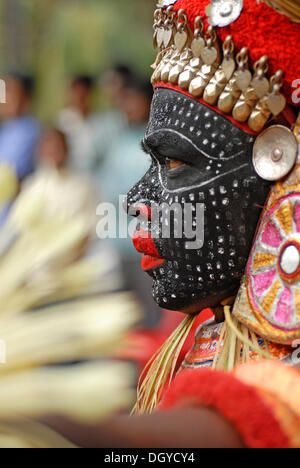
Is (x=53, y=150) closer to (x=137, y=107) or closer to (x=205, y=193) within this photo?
(x=137, y=107)

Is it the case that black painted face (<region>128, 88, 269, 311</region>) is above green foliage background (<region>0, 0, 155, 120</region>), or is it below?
below

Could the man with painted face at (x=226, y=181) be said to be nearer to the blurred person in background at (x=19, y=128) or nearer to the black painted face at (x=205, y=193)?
the black painted face at (x=205, y=193)

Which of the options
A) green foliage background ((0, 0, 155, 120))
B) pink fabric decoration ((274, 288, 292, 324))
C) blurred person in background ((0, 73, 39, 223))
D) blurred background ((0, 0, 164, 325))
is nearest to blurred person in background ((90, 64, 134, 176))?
blurred background ((0, 0, 164, 325))

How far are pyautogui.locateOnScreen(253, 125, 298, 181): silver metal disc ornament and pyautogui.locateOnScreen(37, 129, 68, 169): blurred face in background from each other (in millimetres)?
2736

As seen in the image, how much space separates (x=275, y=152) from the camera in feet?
4.50

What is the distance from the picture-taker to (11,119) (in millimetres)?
4754

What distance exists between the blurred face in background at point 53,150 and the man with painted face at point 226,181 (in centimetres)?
254


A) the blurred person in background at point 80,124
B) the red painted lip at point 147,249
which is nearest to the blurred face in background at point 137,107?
the blurred person in background at point 80,124

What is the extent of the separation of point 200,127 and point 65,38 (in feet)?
27.3

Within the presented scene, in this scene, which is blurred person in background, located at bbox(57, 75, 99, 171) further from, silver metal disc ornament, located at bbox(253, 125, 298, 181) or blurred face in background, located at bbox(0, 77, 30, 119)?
silver metal disc ornament, located at bbox(253, 125, 298, 181)

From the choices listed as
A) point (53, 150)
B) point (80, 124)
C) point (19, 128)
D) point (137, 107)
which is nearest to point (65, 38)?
point (80, 124)

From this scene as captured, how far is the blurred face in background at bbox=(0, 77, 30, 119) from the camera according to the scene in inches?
190

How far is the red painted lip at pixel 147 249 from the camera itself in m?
1.54
